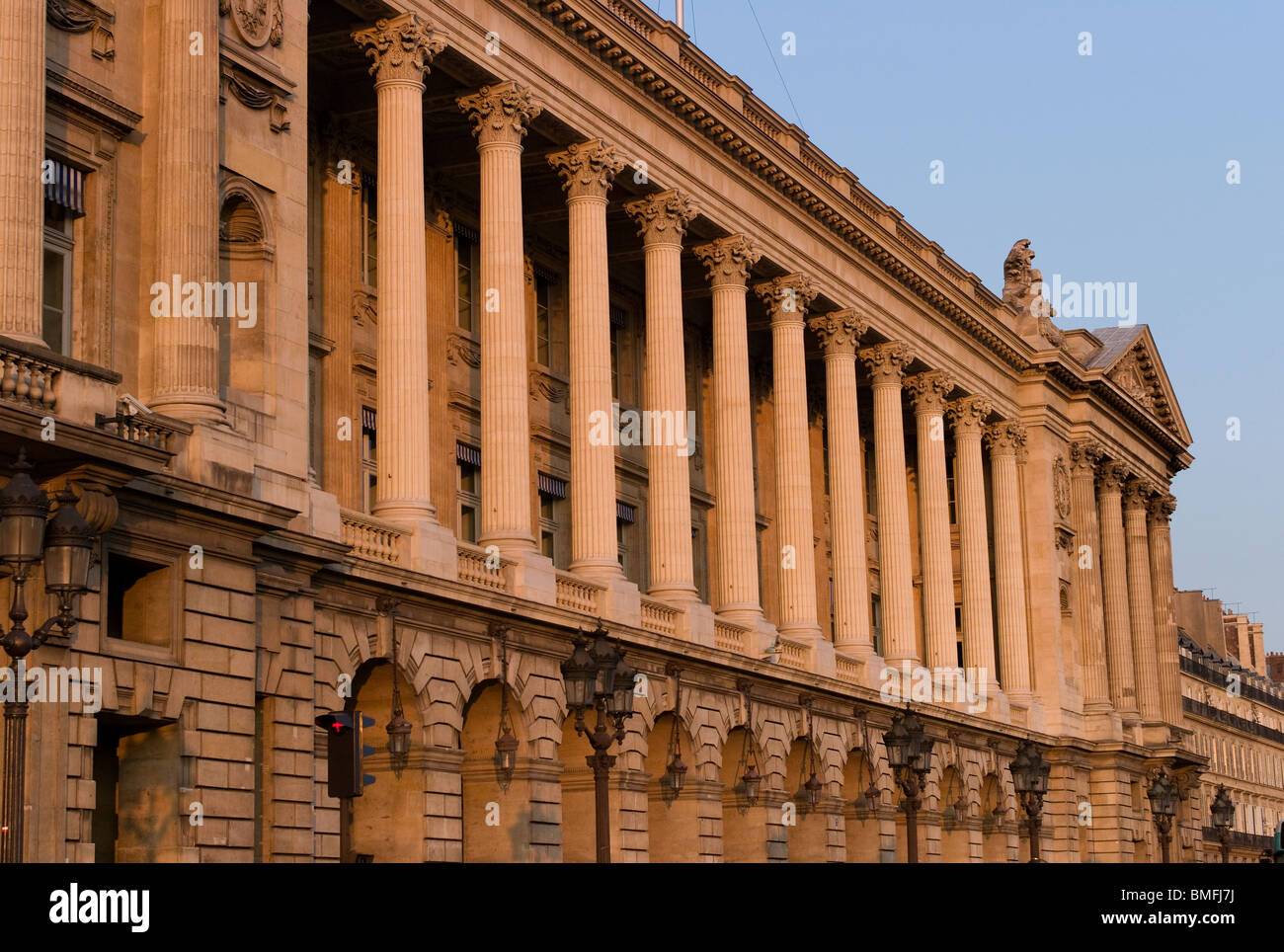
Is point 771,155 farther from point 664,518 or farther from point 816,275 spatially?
point 664,518

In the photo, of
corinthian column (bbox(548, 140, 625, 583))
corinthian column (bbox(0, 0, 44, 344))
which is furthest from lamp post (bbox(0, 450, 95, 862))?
corinthian column (bbox(548, 140, 625, 583))

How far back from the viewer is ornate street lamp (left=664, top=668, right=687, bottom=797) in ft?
148

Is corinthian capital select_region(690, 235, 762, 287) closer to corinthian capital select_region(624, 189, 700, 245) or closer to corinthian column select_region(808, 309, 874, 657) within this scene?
corinthian capital select_region(624, 189, 700, 245)

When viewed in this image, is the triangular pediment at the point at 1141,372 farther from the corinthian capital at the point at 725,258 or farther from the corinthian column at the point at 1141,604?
the corinthian capital at the point at 725,258

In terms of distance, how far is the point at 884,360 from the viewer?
61094mm

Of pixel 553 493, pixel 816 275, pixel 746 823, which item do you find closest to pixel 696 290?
pixel 816 275

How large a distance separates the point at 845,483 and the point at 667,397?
37.1 feet

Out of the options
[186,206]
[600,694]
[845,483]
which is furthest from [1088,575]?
[186,206]

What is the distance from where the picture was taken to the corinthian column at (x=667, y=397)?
46.8m

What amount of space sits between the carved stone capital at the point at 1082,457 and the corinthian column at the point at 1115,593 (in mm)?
2895

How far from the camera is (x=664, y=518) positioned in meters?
46.8

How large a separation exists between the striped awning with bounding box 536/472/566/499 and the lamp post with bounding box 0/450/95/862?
27886 mm

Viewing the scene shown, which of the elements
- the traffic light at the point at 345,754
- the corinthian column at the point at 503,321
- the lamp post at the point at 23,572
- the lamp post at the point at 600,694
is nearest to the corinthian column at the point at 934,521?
the corinthian column at the point at 503,321
